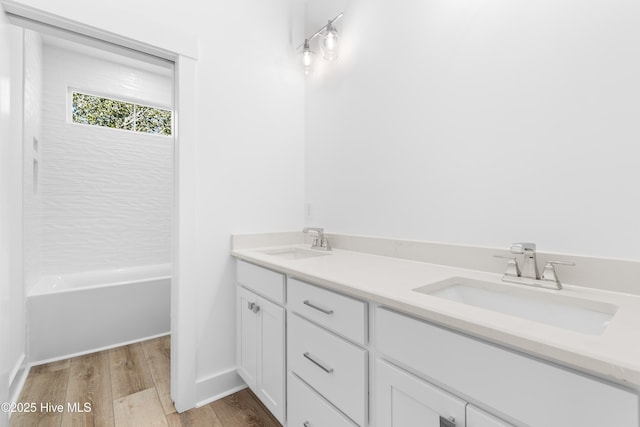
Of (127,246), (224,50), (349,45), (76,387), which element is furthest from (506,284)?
(127,246)

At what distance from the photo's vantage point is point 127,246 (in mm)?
3168

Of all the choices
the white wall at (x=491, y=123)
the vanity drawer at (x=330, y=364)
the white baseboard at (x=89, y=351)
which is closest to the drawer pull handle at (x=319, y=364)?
the vanity drawer at (x=330, y=364)

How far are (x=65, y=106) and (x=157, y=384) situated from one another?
2.79 meters

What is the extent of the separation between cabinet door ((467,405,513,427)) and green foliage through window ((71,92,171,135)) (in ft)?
12.6

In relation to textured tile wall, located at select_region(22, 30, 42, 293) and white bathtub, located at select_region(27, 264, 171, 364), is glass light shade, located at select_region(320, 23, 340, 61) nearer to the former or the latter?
textured tile wall, located at select_region(22, 30, 42, 293)

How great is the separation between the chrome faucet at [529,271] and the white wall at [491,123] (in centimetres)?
10

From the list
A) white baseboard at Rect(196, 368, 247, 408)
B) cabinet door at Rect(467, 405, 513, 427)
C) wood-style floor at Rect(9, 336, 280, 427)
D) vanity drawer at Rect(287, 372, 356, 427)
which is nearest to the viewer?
cabinet door at Rect(467, 405, 513, 427)

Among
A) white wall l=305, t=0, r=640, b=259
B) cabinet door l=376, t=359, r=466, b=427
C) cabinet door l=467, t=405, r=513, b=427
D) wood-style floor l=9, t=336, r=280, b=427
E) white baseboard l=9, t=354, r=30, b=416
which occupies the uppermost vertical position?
white wall l=305, t=0, r=640, b=259

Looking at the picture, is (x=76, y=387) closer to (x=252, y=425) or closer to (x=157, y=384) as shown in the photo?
(x=157, y=384)

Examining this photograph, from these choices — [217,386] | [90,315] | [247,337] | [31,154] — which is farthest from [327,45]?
[90,315]

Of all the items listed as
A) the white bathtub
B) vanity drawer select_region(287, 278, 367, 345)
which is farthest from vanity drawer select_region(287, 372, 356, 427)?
the white bathtub

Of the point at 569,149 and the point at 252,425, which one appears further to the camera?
the point at 252,425

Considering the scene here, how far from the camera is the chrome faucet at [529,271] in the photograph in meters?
0.92

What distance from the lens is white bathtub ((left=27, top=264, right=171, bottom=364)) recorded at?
209 centimetres
